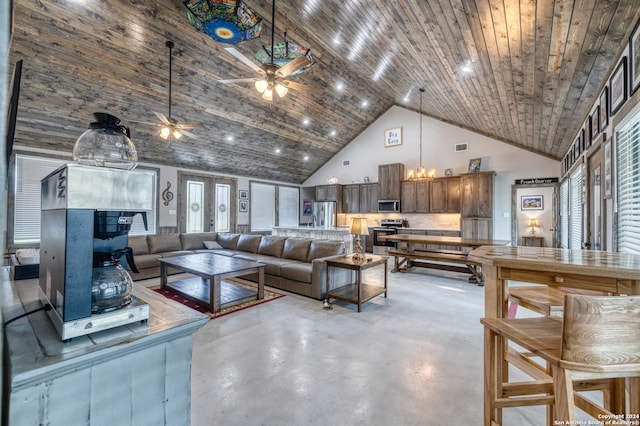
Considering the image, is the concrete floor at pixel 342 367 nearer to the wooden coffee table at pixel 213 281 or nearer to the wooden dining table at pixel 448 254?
the wooden coffee table at pixel 213 281

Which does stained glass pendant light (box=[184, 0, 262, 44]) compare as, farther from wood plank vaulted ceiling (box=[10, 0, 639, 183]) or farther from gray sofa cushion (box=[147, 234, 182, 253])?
gray sofa cushion (box=[147, 234, 182, 253])

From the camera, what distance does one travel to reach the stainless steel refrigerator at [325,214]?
9.52 meters

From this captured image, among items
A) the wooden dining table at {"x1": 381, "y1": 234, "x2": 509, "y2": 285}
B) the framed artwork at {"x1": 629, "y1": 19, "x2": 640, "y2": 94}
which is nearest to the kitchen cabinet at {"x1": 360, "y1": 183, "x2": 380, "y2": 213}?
the wooden dining table at {"x1": 381, "y1": 234, "x2": 509, "y2": 285}

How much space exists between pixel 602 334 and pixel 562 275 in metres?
0.61

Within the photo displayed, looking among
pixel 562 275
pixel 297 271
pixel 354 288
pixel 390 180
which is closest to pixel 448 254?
pixel 354 288

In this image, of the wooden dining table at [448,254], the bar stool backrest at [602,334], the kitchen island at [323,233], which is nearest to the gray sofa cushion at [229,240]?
the kitchen island at [323,233]

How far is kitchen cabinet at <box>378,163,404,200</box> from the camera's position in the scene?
8250 millimetres

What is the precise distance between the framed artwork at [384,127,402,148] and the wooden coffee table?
632 centimetres

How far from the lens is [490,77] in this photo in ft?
11.9

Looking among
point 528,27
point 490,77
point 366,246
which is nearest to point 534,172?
point 490,77

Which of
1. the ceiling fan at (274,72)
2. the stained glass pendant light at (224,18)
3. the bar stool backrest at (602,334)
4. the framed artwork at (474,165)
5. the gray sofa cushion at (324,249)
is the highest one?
the stained glass pendant light at (224,18)

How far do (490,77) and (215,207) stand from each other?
713cm

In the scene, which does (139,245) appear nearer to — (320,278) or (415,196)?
(320,278)

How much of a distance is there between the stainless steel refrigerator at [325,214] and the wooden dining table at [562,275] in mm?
7672
